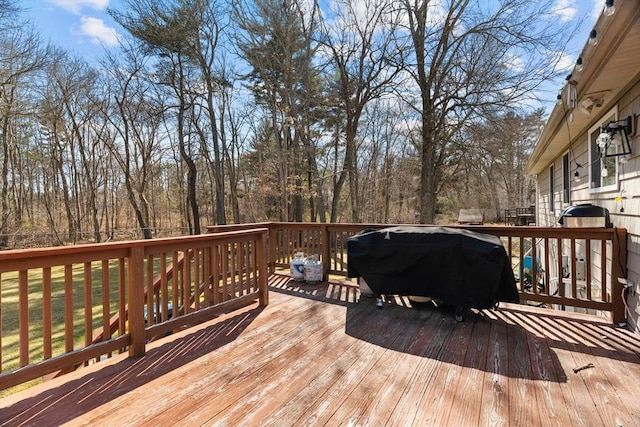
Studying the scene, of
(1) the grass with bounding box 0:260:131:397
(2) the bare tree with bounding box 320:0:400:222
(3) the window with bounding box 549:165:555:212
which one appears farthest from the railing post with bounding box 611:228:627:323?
(2) the bare tree with bounding box 320:0:400:222

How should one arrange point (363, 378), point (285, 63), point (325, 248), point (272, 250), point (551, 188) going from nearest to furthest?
point (363, 378)
point (325, 248)
point (272, 250)
point (551, 188)
point (285, 63)

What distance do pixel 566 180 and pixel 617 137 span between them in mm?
3291

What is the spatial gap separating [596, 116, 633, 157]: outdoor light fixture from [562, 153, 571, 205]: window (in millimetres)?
2664

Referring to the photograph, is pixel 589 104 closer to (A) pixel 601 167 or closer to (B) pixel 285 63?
(A) pixel 601 167

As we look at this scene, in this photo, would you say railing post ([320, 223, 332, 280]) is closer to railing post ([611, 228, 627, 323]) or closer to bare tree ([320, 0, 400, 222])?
railing post ([611, 228, 627, 323])

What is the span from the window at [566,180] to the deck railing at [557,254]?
94 centimetres

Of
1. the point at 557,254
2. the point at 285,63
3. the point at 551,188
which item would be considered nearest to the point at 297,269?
the point at 557,254

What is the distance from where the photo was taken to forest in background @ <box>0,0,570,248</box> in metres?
9.49

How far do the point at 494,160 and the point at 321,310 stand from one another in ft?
31.6

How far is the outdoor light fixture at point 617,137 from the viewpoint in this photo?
291cm

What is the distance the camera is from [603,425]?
162cm

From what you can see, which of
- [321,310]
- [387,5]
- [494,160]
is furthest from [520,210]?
[321,310]

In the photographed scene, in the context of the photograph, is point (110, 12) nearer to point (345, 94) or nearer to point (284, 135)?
point (284, 135)

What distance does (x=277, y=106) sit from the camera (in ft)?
40.2
